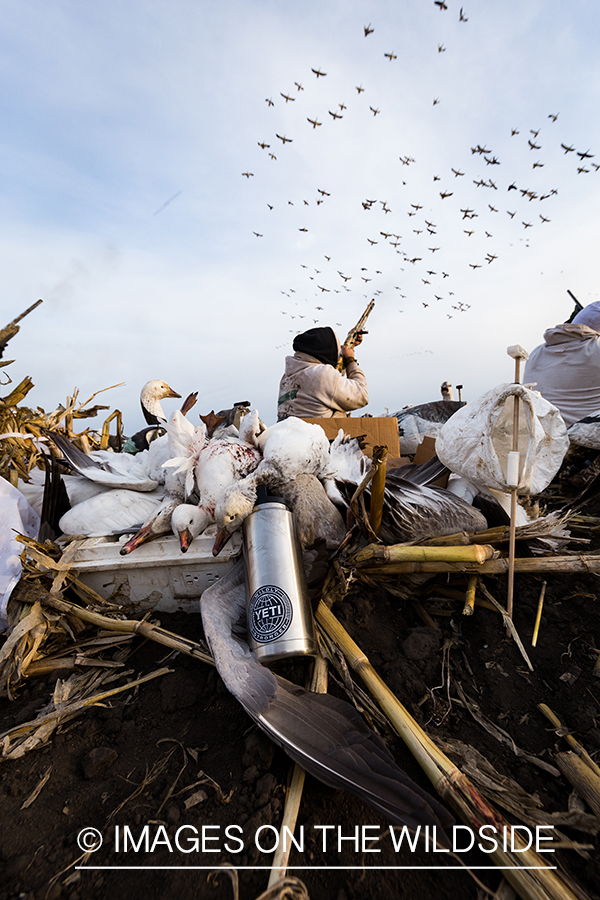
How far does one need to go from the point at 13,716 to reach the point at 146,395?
2858mm

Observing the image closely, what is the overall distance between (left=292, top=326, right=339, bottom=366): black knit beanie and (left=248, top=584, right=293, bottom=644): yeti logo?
3686mm

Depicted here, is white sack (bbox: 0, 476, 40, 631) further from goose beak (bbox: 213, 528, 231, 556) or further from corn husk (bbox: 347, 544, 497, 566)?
corn husk (bbox: 347, 544, 497, 566)

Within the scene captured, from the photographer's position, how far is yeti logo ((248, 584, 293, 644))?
6.03ft

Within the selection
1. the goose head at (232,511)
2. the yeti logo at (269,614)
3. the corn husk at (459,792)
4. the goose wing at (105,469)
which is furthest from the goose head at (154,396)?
the corn husk at (459,792)

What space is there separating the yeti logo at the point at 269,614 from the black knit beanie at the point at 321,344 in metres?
3.69

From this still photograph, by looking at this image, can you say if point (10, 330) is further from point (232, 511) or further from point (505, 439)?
point (505, 439)

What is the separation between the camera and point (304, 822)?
4.35 feet

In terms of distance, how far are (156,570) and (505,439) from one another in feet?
7.33

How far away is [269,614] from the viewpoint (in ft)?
6.14

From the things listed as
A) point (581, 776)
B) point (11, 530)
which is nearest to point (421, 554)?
point (581, 776)

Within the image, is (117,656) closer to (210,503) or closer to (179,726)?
(179,726)

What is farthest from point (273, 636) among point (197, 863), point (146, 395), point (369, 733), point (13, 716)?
point (146, 395)

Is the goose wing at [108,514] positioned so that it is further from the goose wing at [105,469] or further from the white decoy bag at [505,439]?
the white decoy bag at [505,439]

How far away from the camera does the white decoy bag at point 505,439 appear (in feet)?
6.88
